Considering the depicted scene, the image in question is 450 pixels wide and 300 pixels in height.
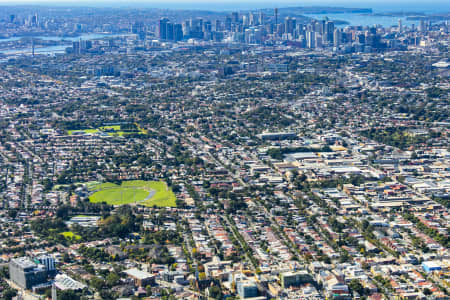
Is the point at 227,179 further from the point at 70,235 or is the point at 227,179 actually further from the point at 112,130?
the point at 112,130

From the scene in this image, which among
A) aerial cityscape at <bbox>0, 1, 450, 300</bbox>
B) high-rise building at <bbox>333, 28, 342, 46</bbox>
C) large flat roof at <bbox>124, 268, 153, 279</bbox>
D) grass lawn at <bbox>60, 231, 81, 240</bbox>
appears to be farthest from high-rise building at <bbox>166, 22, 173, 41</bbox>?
large flat roof at <bbox>124, 268, 153, 279</bbox>

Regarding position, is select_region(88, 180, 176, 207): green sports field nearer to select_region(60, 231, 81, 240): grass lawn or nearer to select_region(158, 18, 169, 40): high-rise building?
select_region(60, 231, 81, 240): grass lawn

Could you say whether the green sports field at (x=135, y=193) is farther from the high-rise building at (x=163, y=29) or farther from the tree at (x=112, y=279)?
the high-rise building at (x=163, y=29)

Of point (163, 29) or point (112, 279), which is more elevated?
point (163, 29)

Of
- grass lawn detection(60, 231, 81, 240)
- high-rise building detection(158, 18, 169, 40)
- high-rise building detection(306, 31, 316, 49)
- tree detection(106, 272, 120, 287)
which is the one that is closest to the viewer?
tree detection(106, 272, 120, 287)

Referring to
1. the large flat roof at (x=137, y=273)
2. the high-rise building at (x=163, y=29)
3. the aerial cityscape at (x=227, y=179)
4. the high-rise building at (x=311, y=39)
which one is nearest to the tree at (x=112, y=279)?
the aerial cityscape at (x=227, y=179)

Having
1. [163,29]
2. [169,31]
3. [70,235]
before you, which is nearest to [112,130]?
[70,235]
